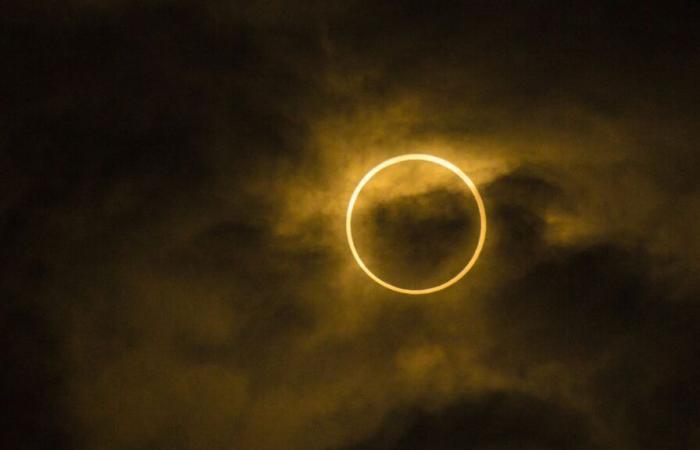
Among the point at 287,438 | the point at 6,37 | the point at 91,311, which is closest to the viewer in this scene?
the point at 6,37

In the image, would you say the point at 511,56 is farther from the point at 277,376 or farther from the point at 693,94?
the point at 277,376

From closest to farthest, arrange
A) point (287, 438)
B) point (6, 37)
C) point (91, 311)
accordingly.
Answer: point (6, 37) → point (91, 311) → point (287, 438)

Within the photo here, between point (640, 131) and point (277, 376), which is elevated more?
point (640, 131)

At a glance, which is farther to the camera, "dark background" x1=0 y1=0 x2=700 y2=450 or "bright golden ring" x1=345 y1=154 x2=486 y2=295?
"bright golden ring" x1=345 y1=154 x2=486 y2=295

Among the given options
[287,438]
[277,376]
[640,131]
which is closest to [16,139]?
[277,376]
